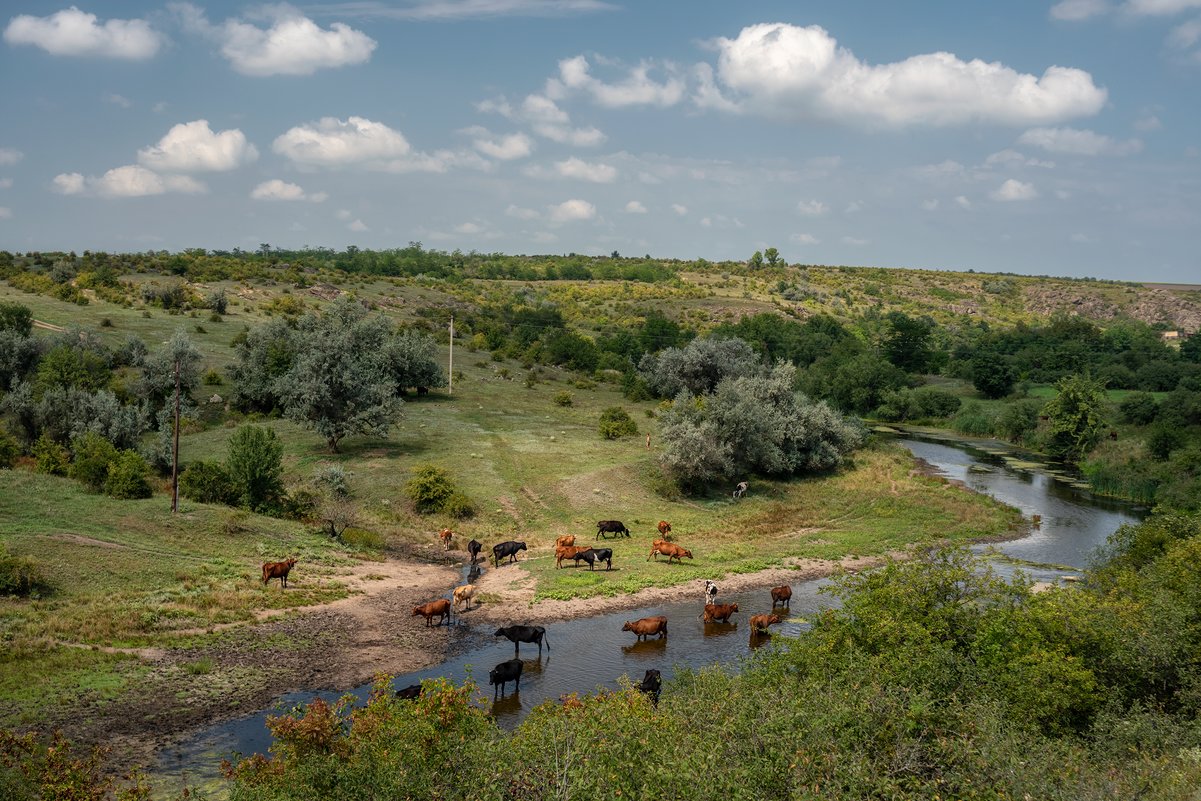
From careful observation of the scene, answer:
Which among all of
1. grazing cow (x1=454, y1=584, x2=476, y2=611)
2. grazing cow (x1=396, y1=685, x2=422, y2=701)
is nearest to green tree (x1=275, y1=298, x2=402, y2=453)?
grazing cow (x1=454, y1=584, x2=476, y2=611)

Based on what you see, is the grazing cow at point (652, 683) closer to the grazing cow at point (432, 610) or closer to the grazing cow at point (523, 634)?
the grazing cow at point (523, 634)

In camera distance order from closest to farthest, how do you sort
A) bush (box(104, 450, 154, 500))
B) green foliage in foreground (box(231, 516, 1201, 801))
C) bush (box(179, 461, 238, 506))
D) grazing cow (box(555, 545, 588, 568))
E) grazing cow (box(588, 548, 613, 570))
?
green foliage in foreground (box(231, 516, 1201, 801)), grazing cow (box(588, 548, 613, 570)), grazing cow (box(555, 545, 588, 568)), bush (box(104, 450, 154, 500)), bush (box(179, 461, 238, 506))

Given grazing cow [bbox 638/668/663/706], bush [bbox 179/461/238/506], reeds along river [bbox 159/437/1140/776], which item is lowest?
reeds along river [bbox 159/437/1140/776]

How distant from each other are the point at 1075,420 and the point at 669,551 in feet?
154

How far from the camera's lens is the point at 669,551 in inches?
1267

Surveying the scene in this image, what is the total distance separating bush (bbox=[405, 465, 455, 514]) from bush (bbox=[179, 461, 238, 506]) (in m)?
7.70

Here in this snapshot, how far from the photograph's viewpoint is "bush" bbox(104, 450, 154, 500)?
3212 centimetres

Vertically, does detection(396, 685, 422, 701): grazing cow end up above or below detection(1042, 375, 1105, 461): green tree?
below

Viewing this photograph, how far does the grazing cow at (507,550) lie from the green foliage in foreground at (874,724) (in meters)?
15.6

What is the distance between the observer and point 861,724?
41.8 feet

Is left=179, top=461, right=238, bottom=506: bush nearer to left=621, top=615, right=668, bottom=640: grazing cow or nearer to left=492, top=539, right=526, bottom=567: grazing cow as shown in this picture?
left=492, top=539, right=526, bottom=567: grazing cow

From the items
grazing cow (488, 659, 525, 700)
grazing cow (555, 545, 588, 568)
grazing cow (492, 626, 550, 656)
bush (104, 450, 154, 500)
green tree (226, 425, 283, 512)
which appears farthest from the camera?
green tree (226, 425, 283, 512)

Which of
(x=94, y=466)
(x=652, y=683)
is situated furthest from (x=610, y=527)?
(x=94, y=466)

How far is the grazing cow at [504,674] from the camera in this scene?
67.1ft
